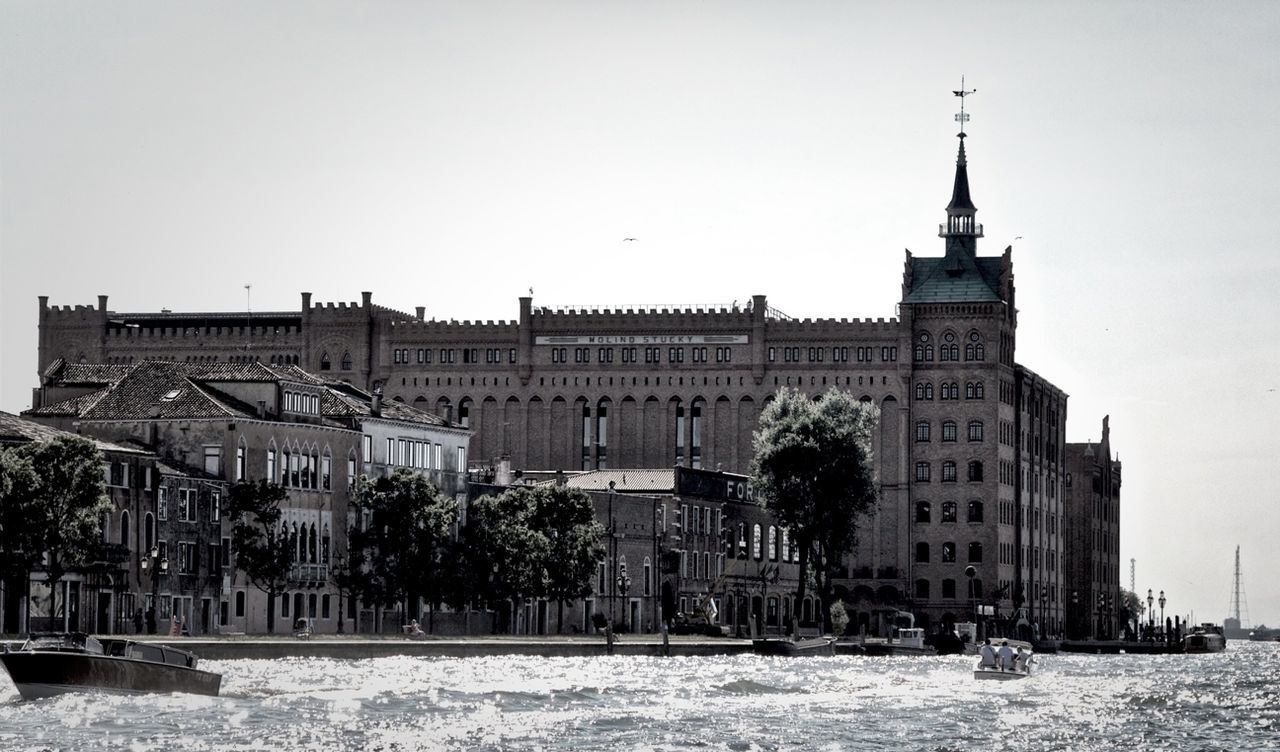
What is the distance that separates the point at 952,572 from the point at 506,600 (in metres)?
62.4

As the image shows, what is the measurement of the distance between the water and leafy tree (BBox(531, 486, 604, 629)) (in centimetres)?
1855

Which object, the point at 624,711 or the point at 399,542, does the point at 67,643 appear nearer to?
the point at 624,711

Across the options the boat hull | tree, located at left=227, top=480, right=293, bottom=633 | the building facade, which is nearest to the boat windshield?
the boat hull

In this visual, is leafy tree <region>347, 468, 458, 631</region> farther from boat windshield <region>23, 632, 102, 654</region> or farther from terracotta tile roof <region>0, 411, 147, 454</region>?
boat windshield <region>23, 632, 102, 654</region>

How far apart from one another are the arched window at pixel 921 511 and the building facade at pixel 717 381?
0.07 metres

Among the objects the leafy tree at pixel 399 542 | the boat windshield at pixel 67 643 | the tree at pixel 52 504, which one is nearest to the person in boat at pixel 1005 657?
the leafy tree at pixel 399 542

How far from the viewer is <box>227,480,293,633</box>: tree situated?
116125mm

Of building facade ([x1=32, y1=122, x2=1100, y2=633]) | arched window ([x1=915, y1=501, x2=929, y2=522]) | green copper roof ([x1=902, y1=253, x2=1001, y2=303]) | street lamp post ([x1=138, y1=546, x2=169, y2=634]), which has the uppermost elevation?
green copper roof ([x1=902, y1=253, x2=1001, y2=303])

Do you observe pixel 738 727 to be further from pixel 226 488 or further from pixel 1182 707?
pixel 226 488

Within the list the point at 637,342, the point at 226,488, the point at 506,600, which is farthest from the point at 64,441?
the point at 637,342

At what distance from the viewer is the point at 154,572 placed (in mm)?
110562

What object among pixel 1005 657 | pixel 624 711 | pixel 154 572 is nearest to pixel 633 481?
pixel 154 572

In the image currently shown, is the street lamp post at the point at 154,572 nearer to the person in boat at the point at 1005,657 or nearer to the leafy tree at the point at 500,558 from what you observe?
the leafy tree at the point at 500,558

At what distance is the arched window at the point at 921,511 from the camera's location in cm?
18488
